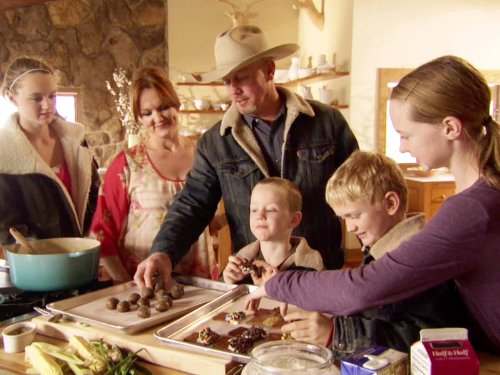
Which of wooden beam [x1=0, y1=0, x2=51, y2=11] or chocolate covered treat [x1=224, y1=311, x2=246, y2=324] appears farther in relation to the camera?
wooden beam [x1=0, y1=0, x2=51, y2=11]

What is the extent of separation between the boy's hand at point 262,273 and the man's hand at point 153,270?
27 cm

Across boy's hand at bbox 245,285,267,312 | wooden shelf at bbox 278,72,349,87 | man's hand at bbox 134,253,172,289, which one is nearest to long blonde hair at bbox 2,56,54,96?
man's hand at bbox 134,253,172,289

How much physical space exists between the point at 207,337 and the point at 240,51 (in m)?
1.08

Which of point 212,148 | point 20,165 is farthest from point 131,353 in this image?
point 20,165

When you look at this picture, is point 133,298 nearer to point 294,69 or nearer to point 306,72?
point 306,72

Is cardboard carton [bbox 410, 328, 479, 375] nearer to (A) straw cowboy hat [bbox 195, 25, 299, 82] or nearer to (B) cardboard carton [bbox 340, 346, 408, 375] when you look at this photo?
(B) cardboard carton [bbox 340, 346, 408, 375]

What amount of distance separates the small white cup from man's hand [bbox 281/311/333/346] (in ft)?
2.00

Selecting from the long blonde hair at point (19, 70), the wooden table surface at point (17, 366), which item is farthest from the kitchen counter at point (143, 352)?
the long blonde hair at point (19, 70)

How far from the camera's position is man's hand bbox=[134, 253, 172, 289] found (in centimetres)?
155

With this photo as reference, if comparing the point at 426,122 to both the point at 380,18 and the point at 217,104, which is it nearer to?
the point at 380,18

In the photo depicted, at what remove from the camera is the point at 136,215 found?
210 cm

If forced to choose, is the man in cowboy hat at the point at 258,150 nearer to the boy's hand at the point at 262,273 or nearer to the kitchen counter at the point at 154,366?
the boy's hand at the point at 262,273

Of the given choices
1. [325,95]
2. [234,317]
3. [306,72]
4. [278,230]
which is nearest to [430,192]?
[325,95]

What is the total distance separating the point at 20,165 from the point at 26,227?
0.25 metres
